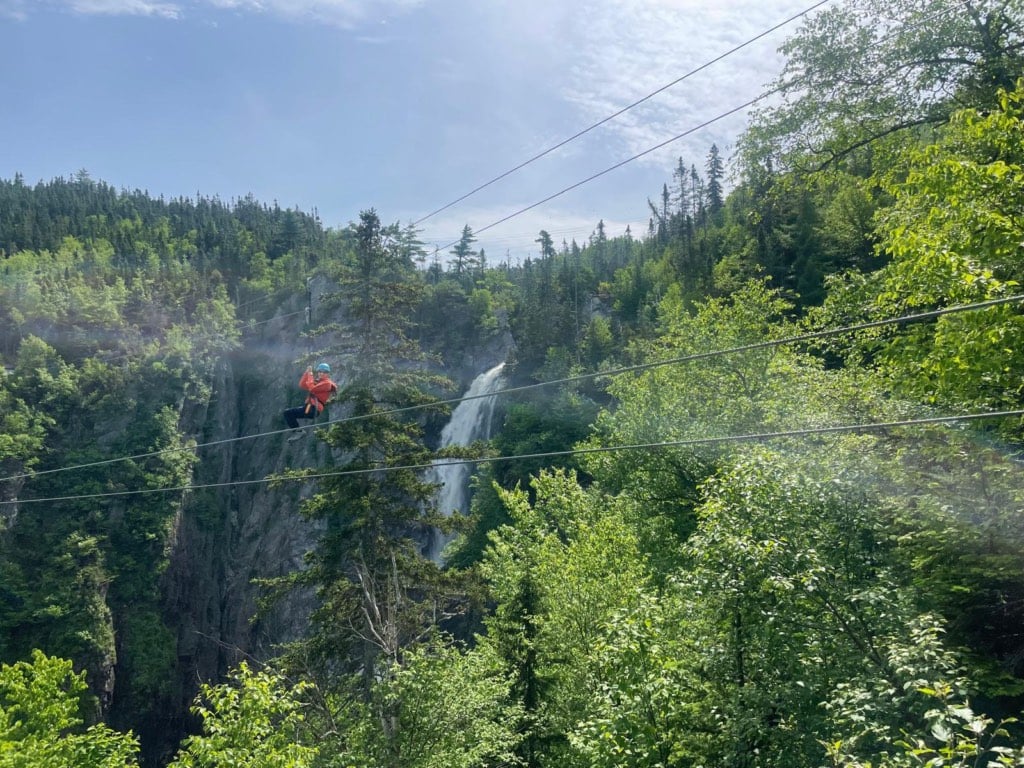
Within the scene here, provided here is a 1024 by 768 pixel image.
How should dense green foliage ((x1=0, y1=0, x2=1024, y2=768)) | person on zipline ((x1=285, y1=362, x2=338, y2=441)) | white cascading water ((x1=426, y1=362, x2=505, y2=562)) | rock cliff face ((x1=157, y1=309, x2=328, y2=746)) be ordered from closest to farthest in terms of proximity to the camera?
dense green foliage ((x1=0, y1=0, x2=1024, y2=768)) → person on zipline ((x1=285, y1=362, x2=338, y2=441)) → rock cliff face ((x1=157, y1=309, x2=328, y2=746)) → white cascading water ((x1=426, y1=362, x2=505, y2=562))

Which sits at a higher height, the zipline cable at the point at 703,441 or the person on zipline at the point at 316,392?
the person on zipline at the point at 316,392

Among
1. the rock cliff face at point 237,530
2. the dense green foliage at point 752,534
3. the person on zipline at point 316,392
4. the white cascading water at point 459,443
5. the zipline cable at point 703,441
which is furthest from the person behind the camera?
the white cascading water at point 459,443

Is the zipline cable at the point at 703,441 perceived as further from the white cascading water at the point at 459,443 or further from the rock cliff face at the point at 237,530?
the white cascading water at the point at 459,443

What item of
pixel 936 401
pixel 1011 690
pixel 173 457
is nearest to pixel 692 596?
pixel 1011 690

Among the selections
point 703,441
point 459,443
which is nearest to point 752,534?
point 703,441

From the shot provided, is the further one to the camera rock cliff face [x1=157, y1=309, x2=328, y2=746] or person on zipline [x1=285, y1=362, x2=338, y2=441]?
rock cliff face [x1=157, y1=309, x2=328, y2=746]

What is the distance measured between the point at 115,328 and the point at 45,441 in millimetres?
14841

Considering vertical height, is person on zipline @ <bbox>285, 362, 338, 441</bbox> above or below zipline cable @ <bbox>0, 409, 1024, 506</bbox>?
above

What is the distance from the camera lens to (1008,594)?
296 inches

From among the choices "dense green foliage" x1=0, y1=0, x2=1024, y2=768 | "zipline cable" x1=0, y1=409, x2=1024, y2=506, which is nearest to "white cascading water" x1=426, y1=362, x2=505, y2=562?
"dense green foliage" x1=0, y1=0, x2=1024, y2=768

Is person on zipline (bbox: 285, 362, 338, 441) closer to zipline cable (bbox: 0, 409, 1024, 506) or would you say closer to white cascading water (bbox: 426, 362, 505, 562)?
zipline cable (bbox: 0, 409, 1024, 506)

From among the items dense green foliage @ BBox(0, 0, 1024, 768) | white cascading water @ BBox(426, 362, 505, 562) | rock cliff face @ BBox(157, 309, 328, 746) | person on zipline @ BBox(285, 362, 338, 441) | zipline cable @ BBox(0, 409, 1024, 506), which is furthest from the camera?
white cascading water @ BBox(426, 362, 505, 562)

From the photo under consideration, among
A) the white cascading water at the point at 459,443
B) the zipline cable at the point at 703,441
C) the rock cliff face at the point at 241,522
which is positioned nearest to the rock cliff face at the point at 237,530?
the rock cliff face at the point at 241,522

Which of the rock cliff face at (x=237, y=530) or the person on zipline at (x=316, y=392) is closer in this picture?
the person on zipline at (x=316, y=392)
